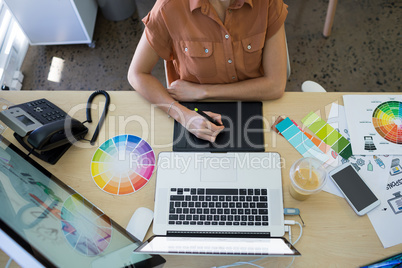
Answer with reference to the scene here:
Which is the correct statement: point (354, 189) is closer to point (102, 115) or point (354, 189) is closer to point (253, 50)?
point (253, 50)

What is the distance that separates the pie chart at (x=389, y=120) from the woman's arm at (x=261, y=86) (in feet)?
1.10

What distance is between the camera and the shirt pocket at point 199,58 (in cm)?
113

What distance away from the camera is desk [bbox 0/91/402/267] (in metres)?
0.94

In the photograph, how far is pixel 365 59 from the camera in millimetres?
2104

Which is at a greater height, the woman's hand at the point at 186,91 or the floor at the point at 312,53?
the woman's hand at the point at 186,91

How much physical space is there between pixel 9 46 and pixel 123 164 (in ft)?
5.09

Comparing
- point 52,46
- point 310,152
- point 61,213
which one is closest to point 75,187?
point 61,213

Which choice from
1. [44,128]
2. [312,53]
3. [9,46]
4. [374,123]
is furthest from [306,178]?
[9,46]

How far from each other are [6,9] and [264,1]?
1843 millimetres

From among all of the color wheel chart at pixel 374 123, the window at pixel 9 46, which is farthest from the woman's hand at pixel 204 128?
the window at pixel 9 46

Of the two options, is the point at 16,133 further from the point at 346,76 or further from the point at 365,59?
the point at 365,59

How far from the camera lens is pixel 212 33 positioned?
110 centimetres

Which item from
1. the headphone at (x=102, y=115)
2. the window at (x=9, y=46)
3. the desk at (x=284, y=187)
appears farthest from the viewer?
the window at (x=9, y=46)

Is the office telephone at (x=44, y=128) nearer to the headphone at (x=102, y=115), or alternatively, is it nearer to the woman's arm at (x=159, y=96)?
the headphone at (x=102, y=115)
